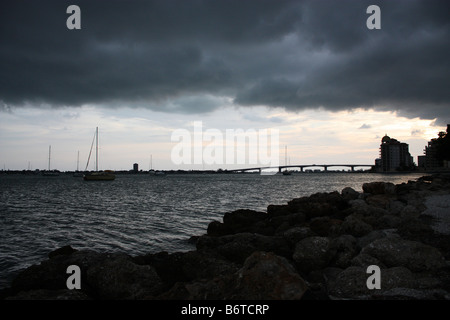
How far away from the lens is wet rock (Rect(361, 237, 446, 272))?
7627 millimetres

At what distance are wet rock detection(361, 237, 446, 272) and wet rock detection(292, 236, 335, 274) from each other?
1.02 metres

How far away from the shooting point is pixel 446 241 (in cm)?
957

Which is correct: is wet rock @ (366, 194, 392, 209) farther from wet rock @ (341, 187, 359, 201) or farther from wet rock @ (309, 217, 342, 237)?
wet rock @ (309, 217, 342, 237)

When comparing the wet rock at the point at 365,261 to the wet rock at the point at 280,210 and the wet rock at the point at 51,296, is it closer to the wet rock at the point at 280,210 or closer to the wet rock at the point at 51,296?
the wet rock at the point at 51,296

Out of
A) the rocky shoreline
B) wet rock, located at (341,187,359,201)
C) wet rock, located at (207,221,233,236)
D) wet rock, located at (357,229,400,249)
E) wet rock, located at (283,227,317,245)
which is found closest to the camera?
the rocky shoreline

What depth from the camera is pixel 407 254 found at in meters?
7.95

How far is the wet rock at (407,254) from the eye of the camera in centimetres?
763

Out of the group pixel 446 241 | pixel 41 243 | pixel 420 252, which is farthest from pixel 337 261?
pixel 41 243

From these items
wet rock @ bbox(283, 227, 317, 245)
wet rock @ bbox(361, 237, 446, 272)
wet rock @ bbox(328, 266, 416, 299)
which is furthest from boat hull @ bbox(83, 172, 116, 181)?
wet rock @ bbox(328, 266, 416, 299)

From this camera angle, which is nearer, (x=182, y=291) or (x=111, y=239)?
(x=182, y=291)
